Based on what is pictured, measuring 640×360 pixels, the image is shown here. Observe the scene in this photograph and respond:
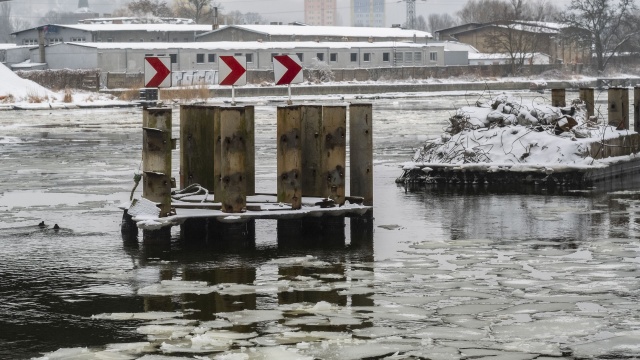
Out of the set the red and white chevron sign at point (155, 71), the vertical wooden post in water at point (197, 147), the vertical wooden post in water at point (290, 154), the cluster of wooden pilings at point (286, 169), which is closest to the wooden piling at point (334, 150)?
the cluster of wooden pilings at point (286, 169)

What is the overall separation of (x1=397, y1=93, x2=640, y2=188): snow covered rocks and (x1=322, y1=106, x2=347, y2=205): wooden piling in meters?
5.78

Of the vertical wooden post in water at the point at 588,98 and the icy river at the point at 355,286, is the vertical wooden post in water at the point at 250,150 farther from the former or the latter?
the vertical wooden post in water at the point at 588,98

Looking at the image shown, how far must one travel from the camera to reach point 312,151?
534 inches

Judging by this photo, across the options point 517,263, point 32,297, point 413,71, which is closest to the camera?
point 32,297

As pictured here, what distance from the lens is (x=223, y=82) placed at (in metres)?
15.0

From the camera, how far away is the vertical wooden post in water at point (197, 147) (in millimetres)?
14359

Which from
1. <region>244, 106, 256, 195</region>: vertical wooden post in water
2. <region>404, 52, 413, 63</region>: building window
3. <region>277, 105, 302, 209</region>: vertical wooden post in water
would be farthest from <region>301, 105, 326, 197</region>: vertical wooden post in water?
<region>404, 52, 413, 63</region>: building window

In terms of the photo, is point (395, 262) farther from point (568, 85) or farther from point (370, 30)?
point (370, 30)

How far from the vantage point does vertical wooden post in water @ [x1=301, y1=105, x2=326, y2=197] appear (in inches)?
529

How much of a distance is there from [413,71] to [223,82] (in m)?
86.8

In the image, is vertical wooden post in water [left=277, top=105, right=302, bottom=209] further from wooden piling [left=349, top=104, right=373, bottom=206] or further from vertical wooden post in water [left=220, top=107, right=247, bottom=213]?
wooden piling [left=349, top=104, right=373, bottom=206]

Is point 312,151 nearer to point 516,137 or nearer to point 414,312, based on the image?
point 414,312

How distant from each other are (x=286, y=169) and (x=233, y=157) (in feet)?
2.36

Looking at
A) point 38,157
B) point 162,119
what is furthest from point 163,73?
point 38,157
